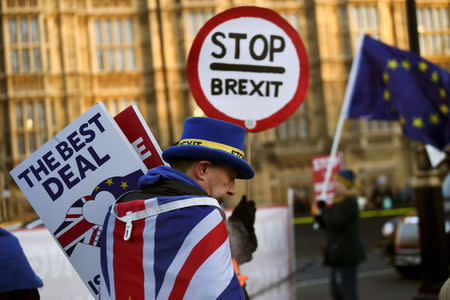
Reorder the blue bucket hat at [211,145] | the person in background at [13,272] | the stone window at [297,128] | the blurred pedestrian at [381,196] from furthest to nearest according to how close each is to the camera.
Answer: the stone window at [297,128]
the blurred pedestrian at [381,196]
the person in background at [13,272]
the blue bucket hat at [211,145]

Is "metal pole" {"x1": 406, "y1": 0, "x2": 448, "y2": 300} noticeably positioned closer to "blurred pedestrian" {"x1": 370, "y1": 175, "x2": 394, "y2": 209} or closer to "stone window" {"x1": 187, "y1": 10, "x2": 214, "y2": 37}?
"blurred pedestrian" {"x1": 370, "y1": 175, "x2": 394, "y2": 209}

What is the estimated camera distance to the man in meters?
1.59

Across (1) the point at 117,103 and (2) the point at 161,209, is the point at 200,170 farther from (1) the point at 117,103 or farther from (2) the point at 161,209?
(1) the point at 117,103

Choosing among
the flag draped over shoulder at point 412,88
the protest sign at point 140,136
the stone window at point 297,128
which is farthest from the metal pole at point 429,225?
the stone window at point 297,128

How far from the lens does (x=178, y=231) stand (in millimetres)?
1593

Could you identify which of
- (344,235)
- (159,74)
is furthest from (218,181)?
(159,74)

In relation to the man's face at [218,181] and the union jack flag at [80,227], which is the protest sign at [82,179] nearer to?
the union jack flag at [80,227]

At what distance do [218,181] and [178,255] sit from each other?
0.26 m

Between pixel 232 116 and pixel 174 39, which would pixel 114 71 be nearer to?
pixel 174 39

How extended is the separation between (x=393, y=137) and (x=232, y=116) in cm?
2317

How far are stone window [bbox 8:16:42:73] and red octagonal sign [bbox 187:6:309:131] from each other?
72.0 feet

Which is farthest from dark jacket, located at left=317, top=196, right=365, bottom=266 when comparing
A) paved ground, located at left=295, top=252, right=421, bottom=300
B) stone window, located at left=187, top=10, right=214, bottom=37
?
stone window, located at left=187, top=10, right=214, bottom=37

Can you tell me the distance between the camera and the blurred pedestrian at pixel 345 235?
541cm

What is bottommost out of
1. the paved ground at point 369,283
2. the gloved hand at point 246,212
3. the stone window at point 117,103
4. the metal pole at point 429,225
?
the paved ground at point 369,283
